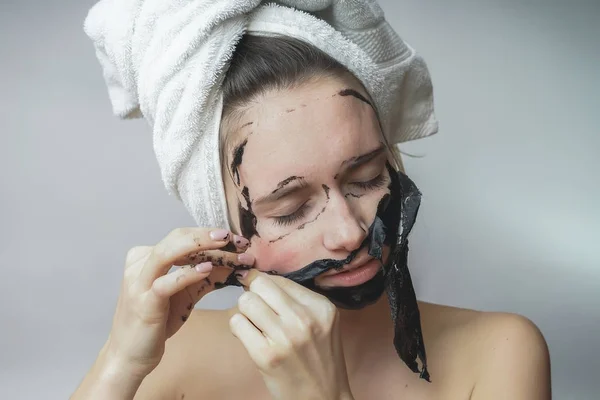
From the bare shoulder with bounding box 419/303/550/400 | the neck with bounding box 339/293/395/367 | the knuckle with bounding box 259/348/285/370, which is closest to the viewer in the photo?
the knuckle with bounding box 259/348/285/370

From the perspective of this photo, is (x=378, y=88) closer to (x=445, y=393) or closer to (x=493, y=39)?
(x=445, y=393)

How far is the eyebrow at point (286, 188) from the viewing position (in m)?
1.35

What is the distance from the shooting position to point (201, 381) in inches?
65.8

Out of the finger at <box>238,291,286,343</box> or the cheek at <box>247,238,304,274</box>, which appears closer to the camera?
the finger at <box>238,291,286,343</box>

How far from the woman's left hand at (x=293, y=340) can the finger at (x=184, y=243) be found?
9cm

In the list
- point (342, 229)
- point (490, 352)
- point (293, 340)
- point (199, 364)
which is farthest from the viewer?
point (199, 364)

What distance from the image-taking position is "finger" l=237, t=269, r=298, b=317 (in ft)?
4.12

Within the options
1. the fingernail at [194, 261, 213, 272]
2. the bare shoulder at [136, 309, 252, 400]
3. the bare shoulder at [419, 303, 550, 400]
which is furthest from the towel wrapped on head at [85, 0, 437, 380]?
the bare shoulder at [136, 309, 252, 400]

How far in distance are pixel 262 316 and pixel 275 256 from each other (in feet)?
0.55

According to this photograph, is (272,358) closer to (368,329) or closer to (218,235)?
(218,235)

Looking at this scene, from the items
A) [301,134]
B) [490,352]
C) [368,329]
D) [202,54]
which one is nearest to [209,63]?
[202,54]

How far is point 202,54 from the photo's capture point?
4.65 feet

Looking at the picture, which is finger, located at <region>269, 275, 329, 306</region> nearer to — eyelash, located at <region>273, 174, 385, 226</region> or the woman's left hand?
the woman's left hand

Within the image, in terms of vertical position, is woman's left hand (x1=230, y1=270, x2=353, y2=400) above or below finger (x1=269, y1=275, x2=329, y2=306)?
below
